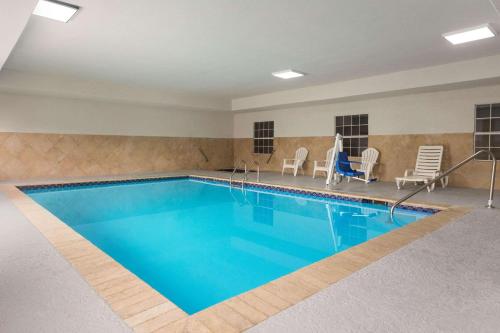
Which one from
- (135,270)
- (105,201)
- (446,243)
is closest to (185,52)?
(105,201)

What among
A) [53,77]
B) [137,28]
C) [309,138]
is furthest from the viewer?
[309,138]

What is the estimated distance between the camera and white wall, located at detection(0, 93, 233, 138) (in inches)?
320

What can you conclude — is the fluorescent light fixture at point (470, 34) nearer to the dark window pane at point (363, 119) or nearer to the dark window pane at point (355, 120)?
the dark window pane at point (363, 119)

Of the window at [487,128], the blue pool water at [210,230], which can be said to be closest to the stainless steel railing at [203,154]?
the blue pool water at [210,230]

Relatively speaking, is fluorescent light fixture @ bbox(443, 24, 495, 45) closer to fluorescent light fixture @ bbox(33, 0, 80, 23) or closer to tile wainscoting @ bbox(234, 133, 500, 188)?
tile wainscoting @ bbox(234, 133, 500, 188)

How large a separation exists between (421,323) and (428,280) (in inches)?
25.6

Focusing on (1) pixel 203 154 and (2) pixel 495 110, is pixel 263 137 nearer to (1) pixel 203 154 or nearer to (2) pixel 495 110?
(1) pixel 203 154

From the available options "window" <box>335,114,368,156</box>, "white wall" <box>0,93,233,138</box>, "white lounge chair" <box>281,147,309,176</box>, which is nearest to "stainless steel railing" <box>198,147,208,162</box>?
"white wall" <box>0,93,233,138</box>

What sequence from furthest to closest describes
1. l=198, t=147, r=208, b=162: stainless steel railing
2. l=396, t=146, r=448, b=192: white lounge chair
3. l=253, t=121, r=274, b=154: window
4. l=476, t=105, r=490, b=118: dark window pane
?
1. l=198, t=147, r=208, b=162: stainless steel railing
2. l=253, t=121, r=274, b=154: window
3. l=396, t=146, r=448, b=192: white lounge chair
4. l=476, t=105, r=490, b=118: dark window pane

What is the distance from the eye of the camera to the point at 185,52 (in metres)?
5.62

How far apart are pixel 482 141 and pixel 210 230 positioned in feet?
20.2

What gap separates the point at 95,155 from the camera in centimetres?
938

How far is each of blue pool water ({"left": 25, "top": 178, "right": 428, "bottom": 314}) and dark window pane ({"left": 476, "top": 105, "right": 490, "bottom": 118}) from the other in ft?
11.0

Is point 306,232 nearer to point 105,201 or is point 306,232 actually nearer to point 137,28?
point 137,28
